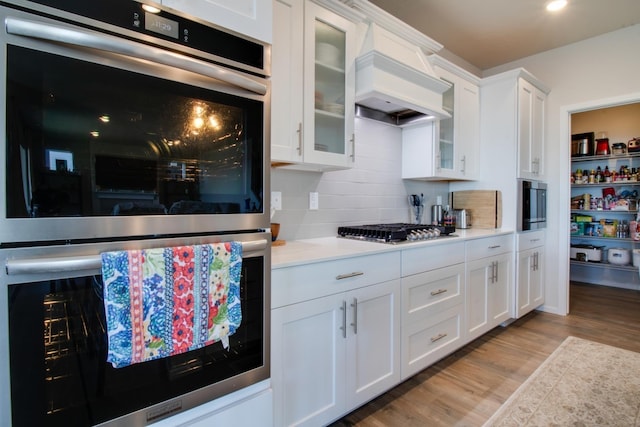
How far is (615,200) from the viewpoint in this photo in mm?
→ 4359

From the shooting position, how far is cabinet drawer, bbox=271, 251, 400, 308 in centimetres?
133

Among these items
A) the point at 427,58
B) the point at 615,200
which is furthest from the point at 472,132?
the point at 615,200

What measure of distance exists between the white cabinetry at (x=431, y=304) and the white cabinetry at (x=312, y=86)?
809 millimetres

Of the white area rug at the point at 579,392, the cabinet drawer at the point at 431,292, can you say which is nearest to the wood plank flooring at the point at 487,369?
the white area rug at the point at 579,392

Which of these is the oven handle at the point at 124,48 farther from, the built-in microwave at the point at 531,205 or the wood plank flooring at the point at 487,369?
the built-in microwave at the point at 531,205

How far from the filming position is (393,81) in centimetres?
208

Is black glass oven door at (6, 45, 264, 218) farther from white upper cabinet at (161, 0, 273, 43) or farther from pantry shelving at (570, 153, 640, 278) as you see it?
pantry shelving at (570, 153, 640, 278)

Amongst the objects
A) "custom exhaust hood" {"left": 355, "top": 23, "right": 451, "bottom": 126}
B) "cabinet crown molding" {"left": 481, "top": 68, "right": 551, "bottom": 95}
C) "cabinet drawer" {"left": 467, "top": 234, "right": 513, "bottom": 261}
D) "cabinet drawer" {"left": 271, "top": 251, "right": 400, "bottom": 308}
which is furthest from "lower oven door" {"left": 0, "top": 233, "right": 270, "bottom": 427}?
"cabinet crown molding" {"left": 481, "top": 68, "right": 551, "bottom": 95}

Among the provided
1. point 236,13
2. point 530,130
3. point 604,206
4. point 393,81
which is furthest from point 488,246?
point 604,206

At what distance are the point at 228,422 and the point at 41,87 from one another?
3.55 feet

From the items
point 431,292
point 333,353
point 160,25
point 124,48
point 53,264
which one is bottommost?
point 333,353

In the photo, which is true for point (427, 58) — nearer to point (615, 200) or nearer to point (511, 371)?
point (511, 371)

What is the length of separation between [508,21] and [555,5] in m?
0.34

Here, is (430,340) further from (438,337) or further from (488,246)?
(488,246)
